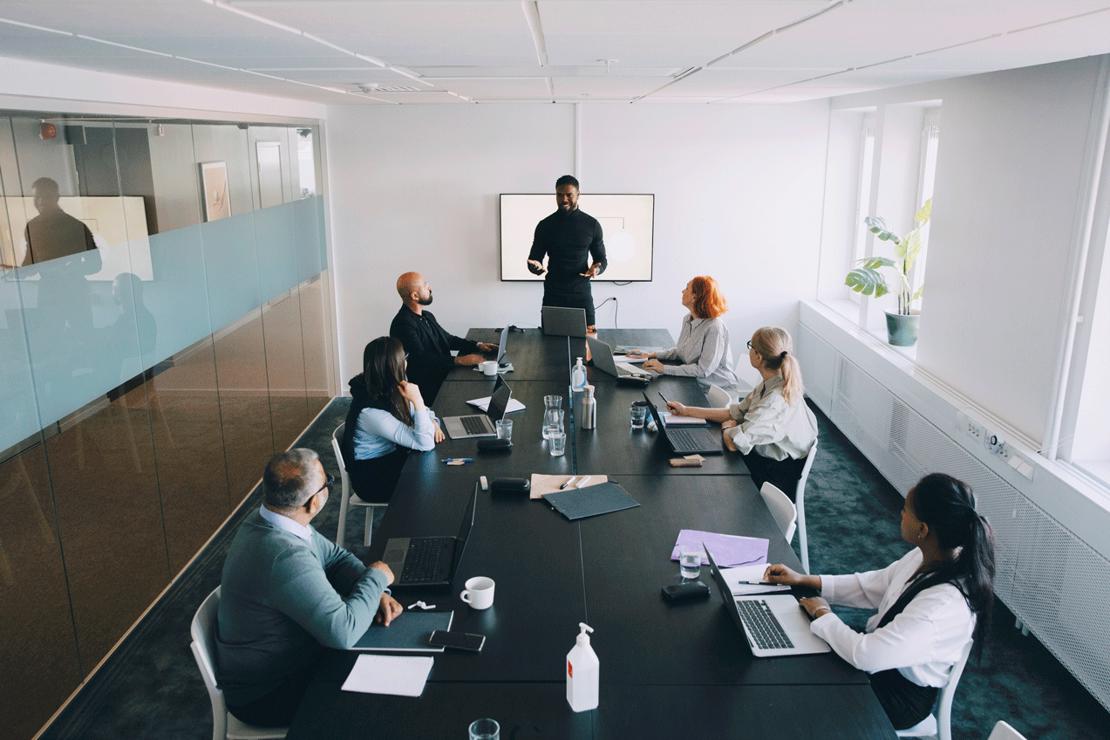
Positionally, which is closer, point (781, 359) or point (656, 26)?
point (656, 26)

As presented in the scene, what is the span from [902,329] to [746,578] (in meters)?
4.03

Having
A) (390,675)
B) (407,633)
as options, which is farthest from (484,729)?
(407,633)

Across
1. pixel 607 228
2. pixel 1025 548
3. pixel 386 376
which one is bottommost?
pixel 1025 548

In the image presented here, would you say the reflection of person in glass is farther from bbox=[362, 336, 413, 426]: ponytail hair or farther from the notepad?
the notepad

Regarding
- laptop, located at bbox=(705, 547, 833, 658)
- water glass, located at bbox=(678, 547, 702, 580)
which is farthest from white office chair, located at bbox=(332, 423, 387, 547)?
laptop, located at bbox=(705, 547, 833, 658)

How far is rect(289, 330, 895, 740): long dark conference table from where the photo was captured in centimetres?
241

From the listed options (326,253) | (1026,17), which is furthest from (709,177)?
(1026,17)

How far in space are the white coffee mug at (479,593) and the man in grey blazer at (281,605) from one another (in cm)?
24

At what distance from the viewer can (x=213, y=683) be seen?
276 cm

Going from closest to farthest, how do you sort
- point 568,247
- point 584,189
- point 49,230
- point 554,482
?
point 49,230, point 554,482, point 568,247, point 584,189

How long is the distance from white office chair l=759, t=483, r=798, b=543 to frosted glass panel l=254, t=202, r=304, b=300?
3987mm

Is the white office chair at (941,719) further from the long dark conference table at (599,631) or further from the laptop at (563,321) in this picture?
the laptop at (563,321)

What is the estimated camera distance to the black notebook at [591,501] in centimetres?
369

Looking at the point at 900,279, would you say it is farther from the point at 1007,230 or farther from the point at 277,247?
the point at 277,247
